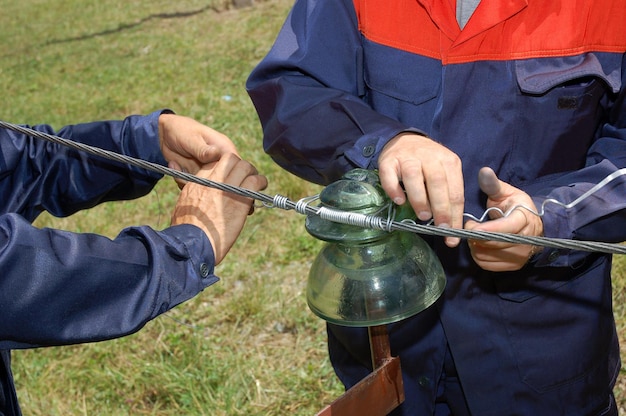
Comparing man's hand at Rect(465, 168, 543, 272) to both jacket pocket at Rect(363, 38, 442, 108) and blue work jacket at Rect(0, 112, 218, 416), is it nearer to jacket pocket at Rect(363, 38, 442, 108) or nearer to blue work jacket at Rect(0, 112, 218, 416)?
jacket pocket at Rect(363, 38, 442, 108)

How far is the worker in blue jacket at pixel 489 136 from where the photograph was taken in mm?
1571

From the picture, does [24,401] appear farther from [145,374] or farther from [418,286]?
[418,286]

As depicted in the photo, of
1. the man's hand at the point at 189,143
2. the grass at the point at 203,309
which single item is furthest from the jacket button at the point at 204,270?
the grass at the point at 203,309

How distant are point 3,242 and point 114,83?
22.4 ft

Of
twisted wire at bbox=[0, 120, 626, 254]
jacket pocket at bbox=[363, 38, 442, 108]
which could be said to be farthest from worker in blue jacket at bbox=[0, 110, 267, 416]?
jacket pocket at bbox=[363, 38, 442, 108]

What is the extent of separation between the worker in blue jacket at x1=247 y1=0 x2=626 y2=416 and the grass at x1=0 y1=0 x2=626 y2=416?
906 mm

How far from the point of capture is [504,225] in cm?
130

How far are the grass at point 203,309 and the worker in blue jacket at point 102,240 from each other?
1.93 ft

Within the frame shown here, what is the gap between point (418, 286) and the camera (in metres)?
1.26

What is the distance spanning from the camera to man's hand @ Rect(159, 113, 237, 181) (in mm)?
1727

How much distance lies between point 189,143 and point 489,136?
699mm

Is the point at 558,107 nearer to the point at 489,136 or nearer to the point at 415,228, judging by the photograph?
the point at 489,136

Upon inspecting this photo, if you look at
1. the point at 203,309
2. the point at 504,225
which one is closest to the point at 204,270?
the point at 504,225

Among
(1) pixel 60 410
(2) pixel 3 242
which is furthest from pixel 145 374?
(2) pixel 3 242
